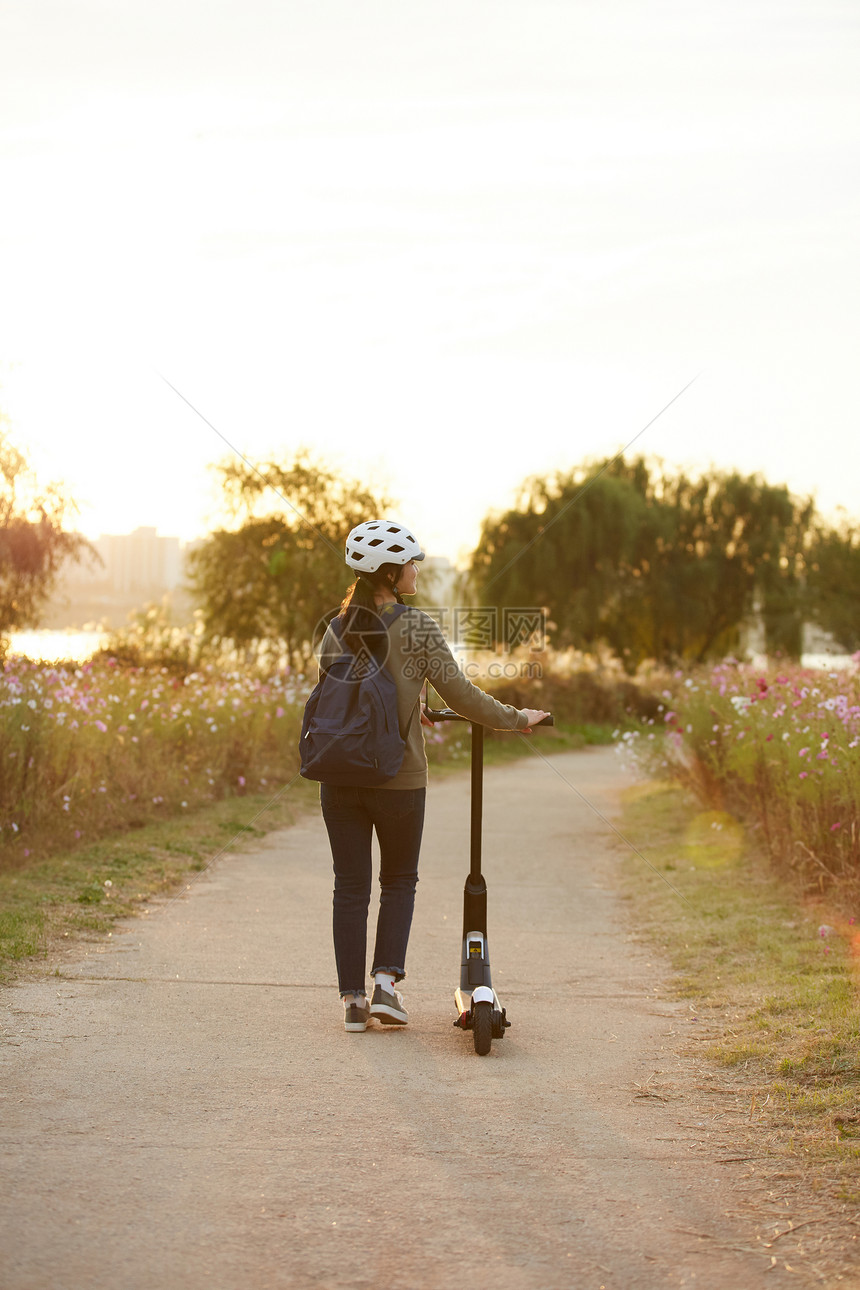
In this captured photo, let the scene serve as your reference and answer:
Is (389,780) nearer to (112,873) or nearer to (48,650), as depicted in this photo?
(112,873)

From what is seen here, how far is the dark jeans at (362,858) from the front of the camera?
449cm

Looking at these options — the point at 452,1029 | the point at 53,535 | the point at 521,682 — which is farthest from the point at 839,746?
the point at 521,682

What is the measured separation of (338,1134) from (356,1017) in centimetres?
115

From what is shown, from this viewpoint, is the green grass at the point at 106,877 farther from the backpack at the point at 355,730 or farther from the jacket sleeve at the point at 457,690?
the jacket sleeve at the point at 457,690

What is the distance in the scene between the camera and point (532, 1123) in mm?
3469

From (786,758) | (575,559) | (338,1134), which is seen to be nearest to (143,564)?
(575,559)

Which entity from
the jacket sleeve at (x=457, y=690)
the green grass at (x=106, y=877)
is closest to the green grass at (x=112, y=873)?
the green grass at (x=106, y=877)

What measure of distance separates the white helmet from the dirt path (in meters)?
1.72

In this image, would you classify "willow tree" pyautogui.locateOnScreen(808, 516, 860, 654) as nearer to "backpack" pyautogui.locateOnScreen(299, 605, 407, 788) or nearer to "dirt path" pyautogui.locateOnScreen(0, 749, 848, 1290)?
"dirt path" pyautogui.locateOnScreen(0, 749, 848, 1290)

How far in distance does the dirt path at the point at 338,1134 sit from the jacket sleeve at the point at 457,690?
3.85ft

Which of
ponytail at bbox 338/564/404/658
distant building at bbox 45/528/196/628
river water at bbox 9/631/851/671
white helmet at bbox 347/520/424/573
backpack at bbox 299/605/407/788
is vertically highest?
distant building at bbox 45/528/196/628

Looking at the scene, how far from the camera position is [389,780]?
4.43 meters

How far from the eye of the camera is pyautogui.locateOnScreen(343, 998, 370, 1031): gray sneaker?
4.44 m

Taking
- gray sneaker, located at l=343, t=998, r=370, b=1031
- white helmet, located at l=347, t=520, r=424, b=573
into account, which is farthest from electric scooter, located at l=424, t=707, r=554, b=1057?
white helmet, located at l=347, t=520, r=424, b=573
